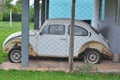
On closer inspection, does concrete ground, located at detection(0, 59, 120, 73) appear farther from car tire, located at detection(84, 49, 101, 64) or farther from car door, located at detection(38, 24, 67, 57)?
car door, located at detection(38, 24, 67, 57)

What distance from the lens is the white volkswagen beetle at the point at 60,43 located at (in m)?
14.0

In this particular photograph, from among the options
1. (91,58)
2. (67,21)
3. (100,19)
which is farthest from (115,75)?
(100,19)

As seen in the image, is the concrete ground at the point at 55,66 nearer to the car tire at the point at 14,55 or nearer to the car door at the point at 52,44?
the car tire at the point at 14,55

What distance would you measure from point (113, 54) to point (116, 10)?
1863 mm

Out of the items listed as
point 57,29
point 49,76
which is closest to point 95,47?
point 57,29

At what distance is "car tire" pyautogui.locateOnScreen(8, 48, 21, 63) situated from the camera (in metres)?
13.8

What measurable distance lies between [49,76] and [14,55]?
9.24 feet

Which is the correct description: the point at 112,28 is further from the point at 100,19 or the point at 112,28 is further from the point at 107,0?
the point at 100,19

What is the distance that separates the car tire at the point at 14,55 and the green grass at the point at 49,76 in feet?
6.00

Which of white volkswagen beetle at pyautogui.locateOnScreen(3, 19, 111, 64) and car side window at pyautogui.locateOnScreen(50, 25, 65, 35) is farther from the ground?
car side window at pyautogui.locateOnScreen(50, 25, 65, 35)

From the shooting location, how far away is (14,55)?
13.9 m

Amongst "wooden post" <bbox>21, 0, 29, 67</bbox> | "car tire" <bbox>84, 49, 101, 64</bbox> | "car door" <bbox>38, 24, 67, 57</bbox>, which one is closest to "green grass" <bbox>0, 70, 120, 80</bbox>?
"wooden post" <bbox>21, 0, 29, 67</bbox>

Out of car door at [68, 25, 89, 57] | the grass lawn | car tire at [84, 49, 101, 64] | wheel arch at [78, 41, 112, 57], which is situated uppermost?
car door at [68, 25, 89, 57]

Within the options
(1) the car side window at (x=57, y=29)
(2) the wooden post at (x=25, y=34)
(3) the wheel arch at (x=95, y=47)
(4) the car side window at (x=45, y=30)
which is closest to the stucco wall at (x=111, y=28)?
(3) the wheel arch at (x=95, y=47)
